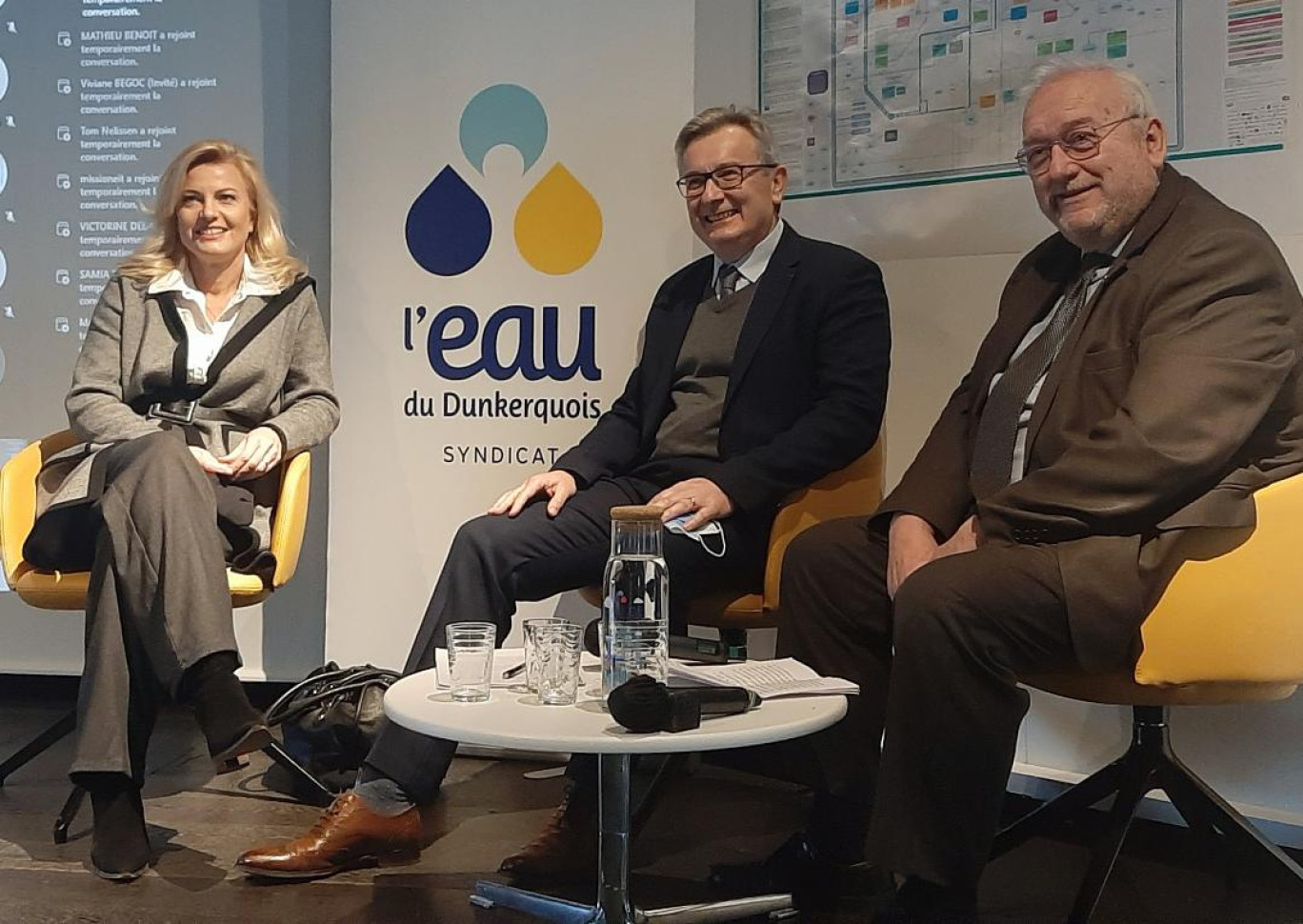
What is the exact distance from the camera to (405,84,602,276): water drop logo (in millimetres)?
3504

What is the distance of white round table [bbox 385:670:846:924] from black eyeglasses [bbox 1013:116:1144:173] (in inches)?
43.9

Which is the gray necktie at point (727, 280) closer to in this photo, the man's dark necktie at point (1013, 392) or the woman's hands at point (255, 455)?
the man's dark necktie at point (1013, 392)

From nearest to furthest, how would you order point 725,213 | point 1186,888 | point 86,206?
point 1186,888 → point 725,213 → point 86,206

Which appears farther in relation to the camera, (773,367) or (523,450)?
(523,450)

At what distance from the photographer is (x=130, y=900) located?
7.60 ft

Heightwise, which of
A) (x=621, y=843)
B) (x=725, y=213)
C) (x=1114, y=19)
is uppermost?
(x=1114, y=19)

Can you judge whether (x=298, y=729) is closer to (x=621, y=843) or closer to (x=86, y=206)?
(x=621, y=843)

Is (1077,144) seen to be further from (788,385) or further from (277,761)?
(277,761)

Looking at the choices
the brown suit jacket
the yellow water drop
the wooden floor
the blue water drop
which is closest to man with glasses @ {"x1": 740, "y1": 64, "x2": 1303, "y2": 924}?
the brown suit jacket

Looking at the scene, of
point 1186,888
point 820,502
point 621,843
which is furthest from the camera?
point 820,502

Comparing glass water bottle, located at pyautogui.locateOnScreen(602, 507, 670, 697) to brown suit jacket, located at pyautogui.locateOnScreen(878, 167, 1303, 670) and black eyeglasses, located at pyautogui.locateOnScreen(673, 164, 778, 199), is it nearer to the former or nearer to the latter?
brown suit jacket, located at pyautogui.locateOnScreen(878, 167, 1303, 670)

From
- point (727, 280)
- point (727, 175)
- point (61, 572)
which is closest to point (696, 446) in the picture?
point (727, 280)

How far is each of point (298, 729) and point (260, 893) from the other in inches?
28.7

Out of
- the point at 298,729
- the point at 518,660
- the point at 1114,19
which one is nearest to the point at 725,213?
the point at 1114,19
